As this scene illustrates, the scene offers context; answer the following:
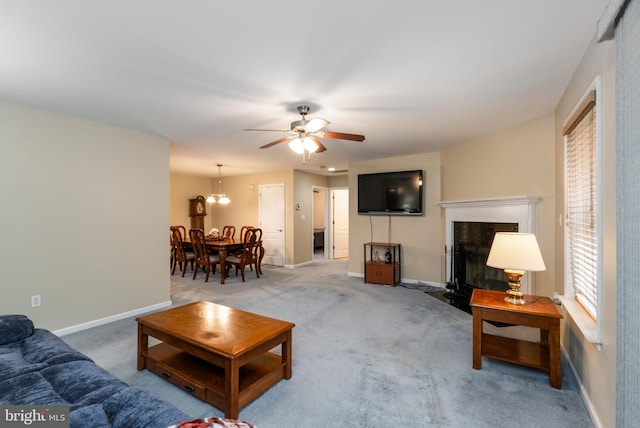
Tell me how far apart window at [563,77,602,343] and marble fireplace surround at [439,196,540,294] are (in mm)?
786

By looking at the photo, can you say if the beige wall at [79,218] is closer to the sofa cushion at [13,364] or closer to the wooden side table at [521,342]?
the sofa cushion at [13,364]

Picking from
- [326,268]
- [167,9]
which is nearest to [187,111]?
[167,9]

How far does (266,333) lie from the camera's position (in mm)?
2027

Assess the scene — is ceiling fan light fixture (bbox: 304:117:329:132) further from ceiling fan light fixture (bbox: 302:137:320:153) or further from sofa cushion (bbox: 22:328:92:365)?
sofa cushion (bbox: 22:328:92:365)

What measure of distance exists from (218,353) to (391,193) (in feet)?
13.5

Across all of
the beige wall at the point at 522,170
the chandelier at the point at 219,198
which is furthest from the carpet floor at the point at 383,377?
the chandelier at the point at 219,198

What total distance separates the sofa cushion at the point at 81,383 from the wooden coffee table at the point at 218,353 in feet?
1.85

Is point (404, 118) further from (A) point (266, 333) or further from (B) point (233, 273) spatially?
(B) point (233, 273)

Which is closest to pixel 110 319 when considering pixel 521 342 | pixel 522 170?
pixel 521 342

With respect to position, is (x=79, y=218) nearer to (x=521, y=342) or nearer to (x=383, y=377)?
(x=383, y=377)

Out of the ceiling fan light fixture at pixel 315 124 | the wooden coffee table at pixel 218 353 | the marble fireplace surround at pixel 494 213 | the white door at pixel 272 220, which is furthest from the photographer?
the white door at pixel 272 220

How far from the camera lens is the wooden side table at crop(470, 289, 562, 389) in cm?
209

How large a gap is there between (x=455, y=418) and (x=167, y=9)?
9.27 ft

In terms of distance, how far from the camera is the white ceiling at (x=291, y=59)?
1555mm
